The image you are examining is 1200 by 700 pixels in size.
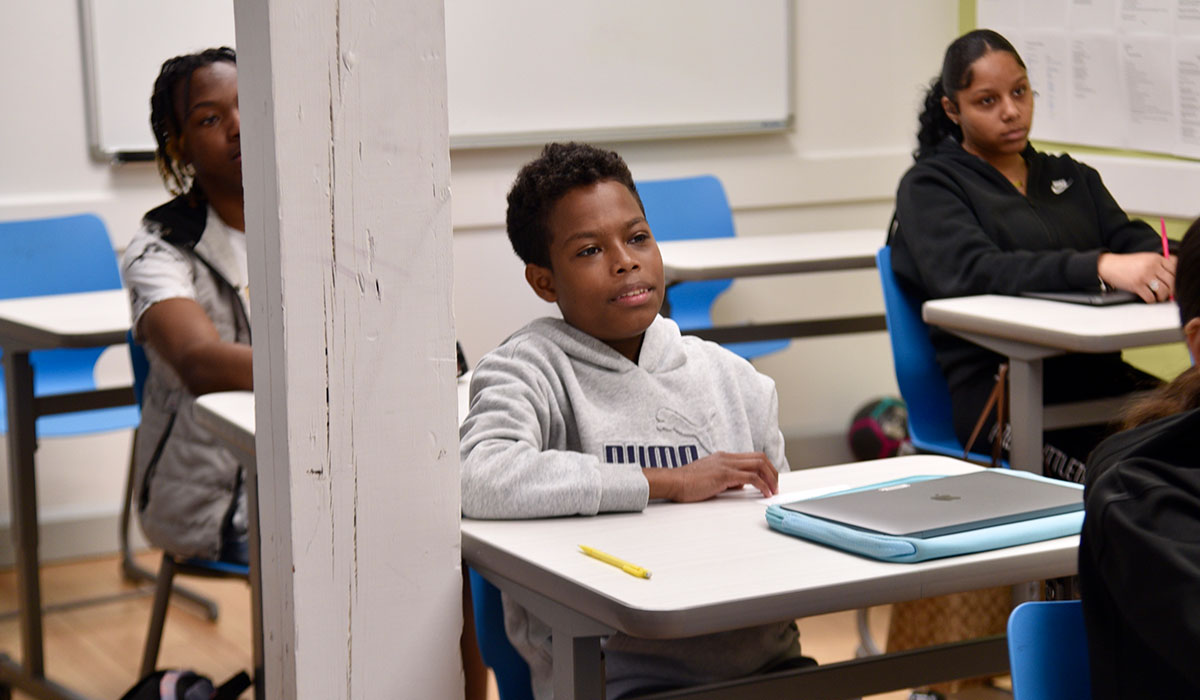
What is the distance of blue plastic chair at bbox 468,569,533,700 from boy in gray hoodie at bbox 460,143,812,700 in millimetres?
51

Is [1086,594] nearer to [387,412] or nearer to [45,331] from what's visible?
[387,412]

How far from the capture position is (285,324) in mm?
1266

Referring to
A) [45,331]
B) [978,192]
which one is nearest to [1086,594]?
[978,192]

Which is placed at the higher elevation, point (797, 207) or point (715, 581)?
point (797, 207)

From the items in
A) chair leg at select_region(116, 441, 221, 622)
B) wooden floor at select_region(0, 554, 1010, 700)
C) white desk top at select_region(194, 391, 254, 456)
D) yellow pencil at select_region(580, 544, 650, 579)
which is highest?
white desk top at select_region(194, 391, 254, 456)

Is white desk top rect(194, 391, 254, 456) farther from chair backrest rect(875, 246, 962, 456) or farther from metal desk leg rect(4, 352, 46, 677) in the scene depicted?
chair backrest rect(875, 246, 962, 456)

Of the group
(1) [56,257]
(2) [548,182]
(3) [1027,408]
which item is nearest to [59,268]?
(1) [56,257]

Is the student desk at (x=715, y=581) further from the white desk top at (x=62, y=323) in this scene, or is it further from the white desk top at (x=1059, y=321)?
the white desk top at (x=62, y=323)

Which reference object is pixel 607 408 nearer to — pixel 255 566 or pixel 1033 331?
pixel 255 566

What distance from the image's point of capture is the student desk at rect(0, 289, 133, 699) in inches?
99.2

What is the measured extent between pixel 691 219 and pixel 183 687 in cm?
230

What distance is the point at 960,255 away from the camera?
2.40 meters

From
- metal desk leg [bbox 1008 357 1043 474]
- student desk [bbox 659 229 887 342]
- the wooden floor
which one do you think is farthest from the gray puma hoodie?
student desk [bbox 659 229 887 342]

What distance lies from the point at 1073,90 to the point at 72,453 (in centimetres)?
271
